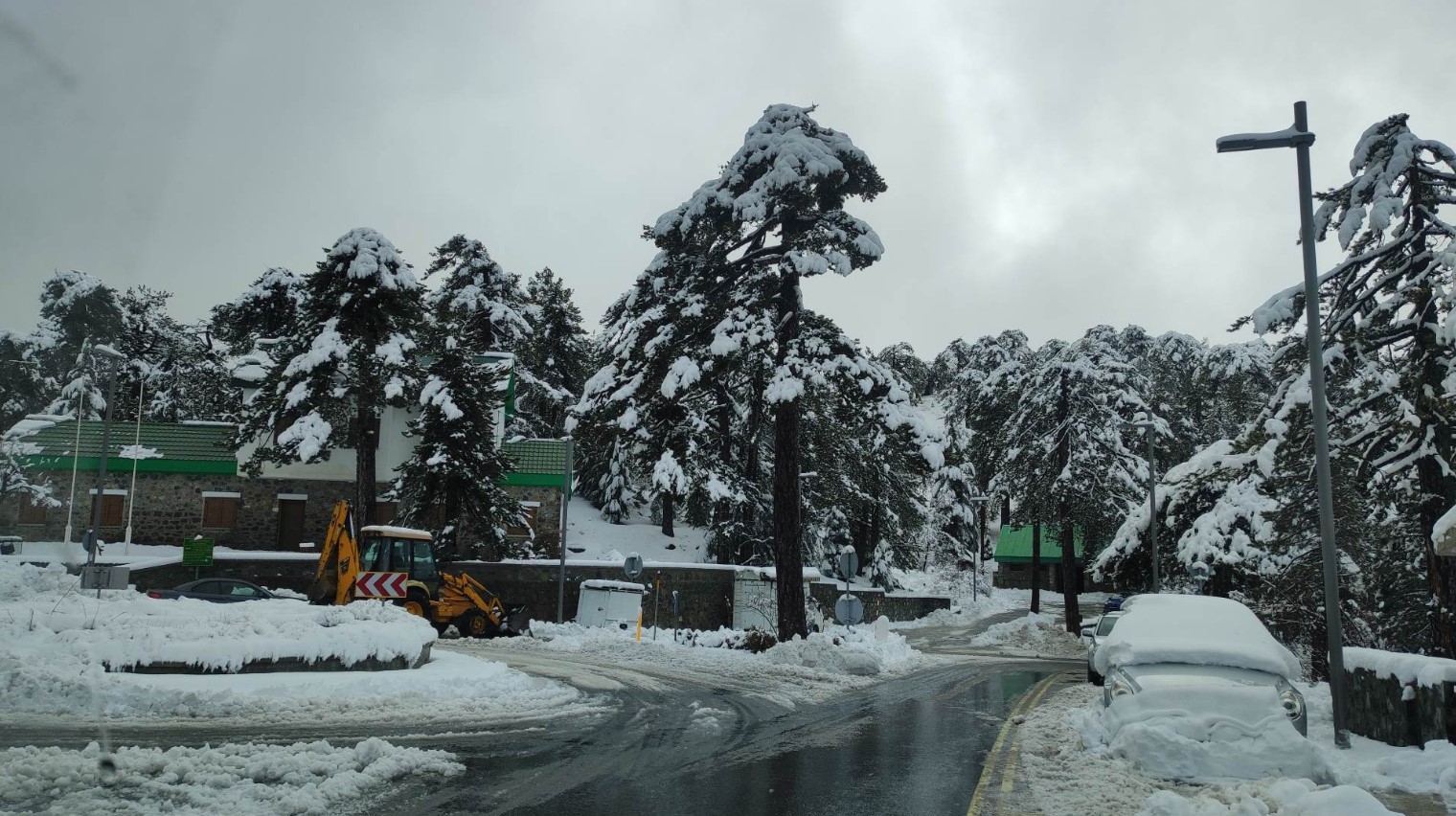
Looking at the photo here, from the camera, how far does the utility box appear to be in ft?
101

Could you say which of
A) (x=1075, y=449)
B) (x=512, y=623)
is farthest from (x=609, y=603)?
(x=1075, y=449)

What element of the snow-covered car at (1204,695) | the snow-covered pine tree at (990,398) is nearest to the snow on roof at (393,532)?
the snow-covered car at (1204,695)

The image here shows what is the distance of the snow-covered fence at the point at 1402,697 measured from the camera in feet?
34.5

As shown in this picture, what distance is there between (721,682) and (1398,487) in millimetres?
12406

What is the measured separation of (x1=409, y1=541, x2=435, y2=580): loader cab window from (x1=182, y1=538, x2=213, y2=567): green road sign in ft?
31.5

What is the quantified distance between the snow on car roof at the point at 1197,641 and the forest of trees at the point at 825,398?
2.42 meters

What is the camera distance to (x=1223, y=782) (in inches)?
358

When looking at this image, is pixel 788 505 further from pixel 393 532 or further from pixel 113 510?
pixel 113 510

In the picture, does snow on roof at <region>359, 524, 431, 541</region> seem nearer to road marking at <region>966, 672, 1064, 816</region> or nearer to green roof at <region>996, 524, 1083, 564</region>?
road marking at <region>966, 672, 1064, 816</region>

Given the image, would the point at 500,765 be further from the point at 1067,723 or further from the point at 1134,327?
the point at 1134,327

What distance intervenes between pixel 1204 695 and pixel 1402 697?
313 cm

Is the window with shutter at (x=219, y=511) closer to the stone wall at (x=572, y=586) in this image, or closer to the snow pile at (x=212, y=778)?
the stone wall at (x=572, y=586)

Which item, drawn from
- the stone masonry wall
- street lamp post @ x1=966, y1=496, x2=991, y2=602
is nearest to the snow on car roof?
the stone masonry wall

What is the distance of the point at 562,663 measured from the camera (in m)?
20.5
